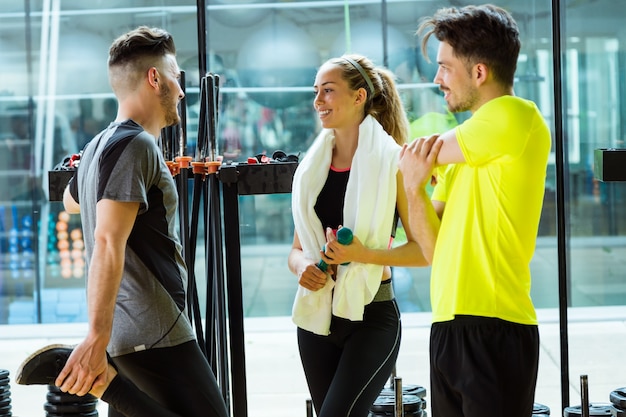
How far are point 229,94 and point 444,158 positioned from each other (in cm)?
378

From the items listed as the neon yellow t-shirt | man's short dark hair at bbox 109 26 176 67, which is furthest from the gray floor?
the neon yellow t-shirt

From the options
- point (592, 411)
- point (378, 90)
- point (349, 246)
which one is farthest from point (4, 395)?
point (592, 411)

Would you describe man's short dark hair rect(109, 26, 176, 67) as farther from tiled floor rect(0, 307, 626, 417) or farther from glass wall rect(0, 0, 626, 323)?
glass wall rect(0, 0, 626, 323)

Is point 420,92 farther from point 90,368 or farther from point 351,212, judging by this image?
point 90,368

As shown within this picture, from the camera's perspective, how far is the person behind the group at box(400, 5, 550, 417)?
6.84ft

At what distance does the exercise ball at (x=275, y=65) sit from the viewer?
19.2 feet

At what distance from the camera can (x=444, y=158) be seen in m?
2.15

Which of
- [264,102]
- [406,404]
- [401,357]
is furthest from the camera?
[264,102]

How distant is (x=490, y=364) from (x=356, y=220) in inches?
30.0

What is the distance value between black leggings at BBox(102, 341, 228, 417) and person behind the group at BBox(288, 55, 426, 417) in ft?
1.34

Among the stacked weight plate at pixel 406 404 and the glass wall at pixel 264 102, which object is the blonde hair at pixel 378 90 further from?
the glass wall at pixel 264 102

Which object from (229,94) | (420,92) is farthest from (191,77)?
(420,92)

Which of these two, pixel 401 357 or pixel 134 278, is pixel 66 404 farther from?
pixel 401 357

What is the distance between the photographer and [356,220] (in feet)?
8.94
